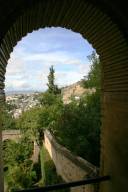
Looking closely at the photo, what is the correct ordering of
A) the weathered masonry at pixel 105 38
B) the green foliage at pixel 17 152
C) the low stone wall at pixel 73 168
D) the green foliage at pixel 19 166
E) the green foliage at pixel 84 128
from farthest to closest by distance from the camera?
1. the green foliage at pixel 17 152
2. the green foliage at pixel 19 166
3. the green foliage at pixel 84 128
4. the low stone wall at pixel 73 168
5. the weathered masonry at pixel 105 38

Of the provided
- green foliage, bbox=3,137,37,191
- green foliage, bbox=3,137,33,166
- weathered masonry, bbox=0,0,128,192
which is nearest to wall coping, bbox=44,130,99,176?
green foliage, bbox=3,137,37,191

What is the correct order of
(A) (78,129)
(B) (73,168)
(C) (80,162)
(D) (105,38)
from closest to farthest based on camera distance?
(D) (105,38), (C) (80,162), (B) (73,168), (A) (78,129)

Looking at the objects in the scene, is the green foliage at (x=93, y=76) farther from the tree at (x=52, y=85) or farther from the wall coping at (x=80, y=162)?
the tree at (x=52, y=85)

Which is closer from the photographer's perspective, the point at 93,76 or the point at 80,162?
the point at 80,162

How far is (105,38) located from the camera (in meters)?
7.32

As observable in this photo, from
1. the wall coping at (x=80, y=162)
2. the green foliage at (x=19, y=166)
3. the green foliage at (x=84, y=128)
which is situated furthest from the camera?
the green foliage at (x=19, y=166)

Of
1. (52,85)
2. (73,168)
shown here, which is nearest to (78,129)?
(73,168)

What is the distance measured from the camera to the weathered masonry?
6227mm

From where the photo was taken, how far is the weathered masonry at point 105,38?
623 centimetres

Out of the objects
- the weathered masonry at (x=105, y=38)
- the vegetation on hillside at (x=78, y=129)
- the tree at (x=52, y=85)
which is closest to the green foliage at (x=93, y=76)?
the vegetation on hillside at (x=78, y=129)

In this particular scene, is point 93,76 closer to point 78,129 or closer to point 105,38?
point 78,129

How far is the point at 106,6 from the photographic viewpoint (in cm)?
629

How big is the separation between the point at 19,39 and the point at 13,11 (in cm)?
185

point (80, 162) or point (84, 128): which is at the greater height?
point (84, 128)
